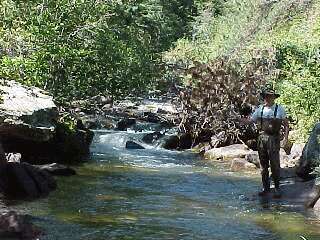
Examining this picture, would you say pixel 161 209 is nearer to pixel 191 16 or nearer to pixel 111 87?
pixel 111 87

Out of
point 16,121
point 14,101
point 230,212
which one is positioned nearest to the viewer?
point 230,212

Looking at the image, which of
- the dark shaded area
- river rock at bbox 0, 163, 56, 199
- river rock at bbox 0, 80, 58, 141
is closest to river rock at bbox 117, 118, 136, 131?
the dark shaded area

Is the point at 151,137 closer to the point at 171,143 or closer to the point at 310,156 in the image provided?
the point at 171,143

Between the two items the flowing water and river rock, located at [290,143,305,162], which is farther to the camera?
river rock, located at [290,143,305,162]

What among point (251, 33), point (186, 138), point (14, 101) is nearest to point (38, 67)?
point (14, 101)

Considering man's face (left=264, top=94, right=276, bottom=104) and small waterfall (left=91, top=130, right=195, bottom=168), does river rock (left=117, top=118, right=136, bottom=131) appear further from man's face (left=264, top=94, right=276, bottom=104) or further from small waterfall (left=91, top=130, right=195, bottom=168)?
man's face (left=264, top=94, right=276, bottom=104)

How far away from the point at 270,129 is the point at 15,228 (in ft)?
19.9

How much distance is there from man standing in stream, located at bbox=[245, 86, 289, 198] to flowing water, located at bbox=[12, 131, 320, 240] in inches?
28.0

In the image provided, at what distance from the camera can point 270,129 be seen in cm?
1177

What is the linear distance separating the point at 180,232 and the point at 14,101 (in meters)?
7.67

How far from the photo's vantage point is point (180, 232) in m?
8.68

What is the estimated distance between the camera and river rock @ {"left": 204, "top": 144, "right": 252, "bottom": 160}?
65.3 ft

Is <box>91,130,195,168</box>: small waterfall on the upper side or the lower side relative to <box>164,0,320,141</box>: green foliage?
lower

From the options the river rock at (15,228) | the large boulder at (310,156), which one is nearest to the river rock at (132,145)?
the large boulder at (310,156)
